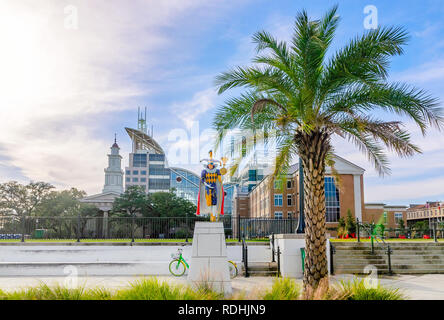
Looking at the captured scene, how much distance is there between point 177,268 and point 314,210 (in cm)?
622

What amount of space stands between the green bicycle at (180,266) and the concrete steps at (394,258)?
13.7 feet

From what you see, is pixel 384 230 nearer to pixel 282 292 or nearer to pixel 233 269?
pixel 233 269

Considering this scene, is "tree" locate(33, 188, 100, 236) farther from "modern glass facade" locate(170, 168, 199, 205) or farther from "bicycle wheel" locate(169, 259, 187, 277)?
"modern glass facade" locate(170, 168, 199, 205)

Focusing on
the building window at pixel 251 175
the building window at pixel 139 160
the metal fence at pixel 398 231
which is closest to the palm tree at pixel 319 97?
the metal fence at pixel 398 231

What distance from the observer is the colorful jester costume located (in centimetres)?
1222

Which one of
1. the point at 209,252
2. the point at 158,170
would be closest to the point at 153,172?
the point at 158,170

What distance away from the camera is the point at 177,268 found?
1412 centimetres

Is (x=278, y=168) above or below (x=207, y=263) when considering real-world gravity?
above
